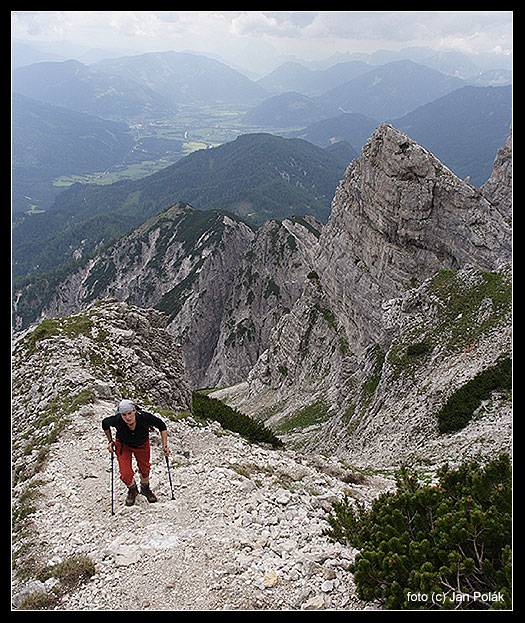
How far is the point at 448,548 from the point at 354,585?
6.80ft

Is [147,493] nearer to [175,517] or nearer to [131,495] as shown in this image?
[131,495]

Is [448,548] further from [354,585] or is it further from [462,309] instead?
[462,309]

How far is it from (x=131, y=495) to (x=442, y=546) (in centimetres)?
836

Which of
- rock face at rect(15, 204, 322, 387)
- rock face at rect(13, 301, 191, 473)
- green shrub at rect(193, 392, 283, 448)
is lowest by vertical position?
rock face at rect(15, 204, 322, 387)

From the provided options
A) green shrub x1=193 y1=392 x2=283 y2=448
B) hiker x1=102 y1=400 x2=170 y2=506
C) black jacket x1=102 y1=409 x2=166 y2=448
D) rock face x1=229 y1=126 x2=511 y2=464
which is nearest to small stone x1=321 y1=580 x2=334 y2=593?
hiker x1=102 y1=400 x2=170 y2=506

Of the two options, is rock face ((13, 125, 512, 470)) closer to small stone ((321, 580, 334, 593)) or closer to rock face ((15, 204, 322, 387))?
small stone ((321, 580, 334, 593))

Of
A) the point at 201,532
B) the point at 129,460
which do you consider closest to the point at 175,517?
the point at 201,532

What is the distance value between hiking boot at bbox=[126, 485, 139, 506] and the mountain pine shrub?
6118 millimetres

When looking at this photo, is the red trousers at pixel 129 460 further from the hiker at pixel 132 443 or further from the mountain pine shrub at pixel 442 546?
the mountain pine shrub at pixel 442 546

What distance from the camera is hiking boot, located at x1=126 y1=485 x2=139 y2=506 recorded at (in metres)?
11.4

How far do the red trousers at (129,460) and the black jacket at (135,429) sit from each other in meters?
0.20

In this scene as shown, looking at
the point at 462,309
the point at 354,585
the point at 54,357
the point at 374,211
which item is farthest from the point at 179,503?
the point at 374,211

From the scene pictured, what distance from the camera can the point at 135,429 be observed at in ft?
36.7

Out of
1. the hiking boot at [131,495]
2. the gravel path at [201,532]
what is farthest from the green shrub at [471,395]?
the hiking boot at [131,495]
